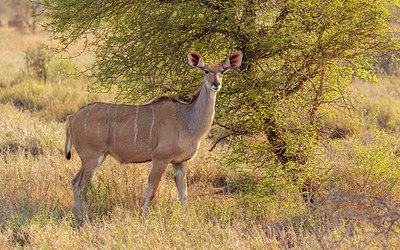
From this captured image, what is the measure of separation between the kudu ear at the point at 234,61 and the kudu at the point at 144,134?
0.40 metres

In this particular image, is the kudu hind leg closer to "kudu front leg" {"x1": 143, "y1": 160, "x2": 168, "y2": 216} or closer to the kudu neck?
"kudu front leg" {"x1": 143, "y1": 160, "x2": 168, "y2": 216}

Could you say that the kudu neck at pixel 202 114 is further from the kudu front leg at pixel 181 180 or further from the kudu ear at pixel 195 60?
the kudu front leg at pixel 181 180

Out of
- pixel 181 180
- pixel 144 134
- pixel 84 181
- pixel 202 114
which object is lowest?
pixel 84 181

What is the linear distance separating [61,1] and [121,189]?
2.59 m

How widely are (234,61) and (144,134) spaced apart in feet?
4.74

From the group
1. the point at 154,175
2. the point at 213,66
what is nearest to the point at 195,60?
the point at 213,66

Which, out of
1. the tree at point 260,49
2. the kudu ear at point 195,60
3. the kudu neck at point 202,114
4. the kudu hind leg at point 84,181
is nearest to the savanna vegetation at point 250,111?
the tree at point 260,49

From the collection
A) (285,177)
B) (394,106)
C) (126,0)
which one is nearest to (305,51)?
(285,177)

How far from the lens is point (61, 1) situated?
6496 mm

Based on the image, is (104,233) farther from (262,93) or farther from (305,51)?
(305,51)

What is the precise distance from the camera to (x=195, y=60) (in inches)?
222

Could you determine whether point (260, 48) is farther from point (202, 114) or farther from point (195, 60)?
point (202, 114)

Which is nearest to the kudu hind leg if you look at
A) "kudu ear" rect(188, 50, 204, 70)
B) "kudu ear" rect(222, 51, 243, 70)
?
"kudu ear" rect(188, 50, 204, 70)

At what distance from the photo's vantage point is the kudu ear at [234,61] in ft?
18.2
